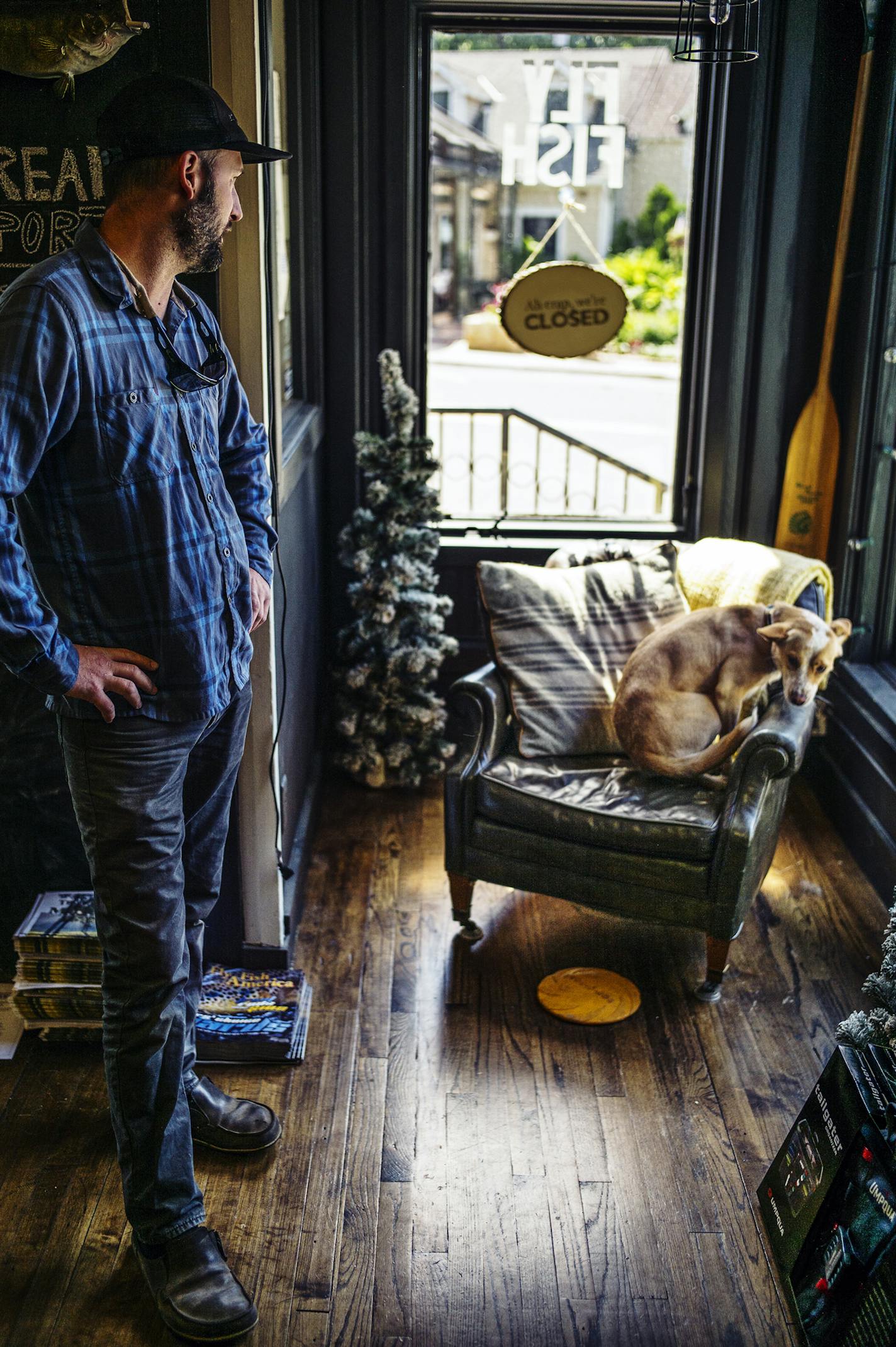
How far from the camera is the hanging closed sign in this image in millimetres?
3740

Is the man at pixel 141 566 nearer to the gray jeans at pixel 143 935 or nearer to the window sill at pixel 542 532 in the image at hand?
the gray jeans at pixel 143 935

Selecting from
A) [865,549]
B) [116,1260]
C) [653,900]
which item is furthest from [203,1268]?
[865,549]

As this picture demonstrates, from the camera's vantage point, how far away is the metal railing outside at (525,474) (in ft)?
13.4

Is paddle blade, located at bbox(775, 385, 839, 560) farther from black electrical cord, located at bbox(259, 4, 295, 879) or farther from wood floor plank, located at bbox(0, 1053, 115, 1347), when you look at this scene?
wood floor plank, located at bbox(0, 1053, 115, 1347)

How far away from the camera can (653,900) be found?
9.10ft

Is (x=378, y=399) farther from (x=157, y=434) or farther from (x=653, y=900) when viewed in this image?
(x=157, y=434)

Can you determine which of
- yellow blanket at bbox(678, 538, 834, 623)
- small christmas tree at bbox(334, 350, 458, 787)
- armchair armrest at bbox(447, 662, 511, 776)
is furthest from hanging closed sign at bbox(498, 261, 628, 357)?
armchair armrest at bbox(447, 662, 511, 776)

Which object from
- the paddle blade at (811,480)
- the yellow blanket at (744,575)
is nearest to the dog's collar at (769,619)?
the yellow blanket at (744,575)

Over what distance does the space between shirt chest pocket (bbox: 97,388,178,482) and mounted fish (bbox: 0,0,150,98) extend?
29.5 inches

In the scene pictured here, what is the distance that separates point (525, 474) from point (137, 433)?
250 centimetres

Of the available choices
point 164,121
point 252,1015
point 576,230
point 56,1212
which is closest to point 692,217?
point 576,230

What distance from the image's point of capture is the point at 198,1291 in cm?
194

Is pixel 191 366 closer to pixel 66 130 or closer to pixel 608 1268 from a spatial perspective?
pixel 66 130

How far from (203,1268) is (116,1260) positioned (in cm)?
20
